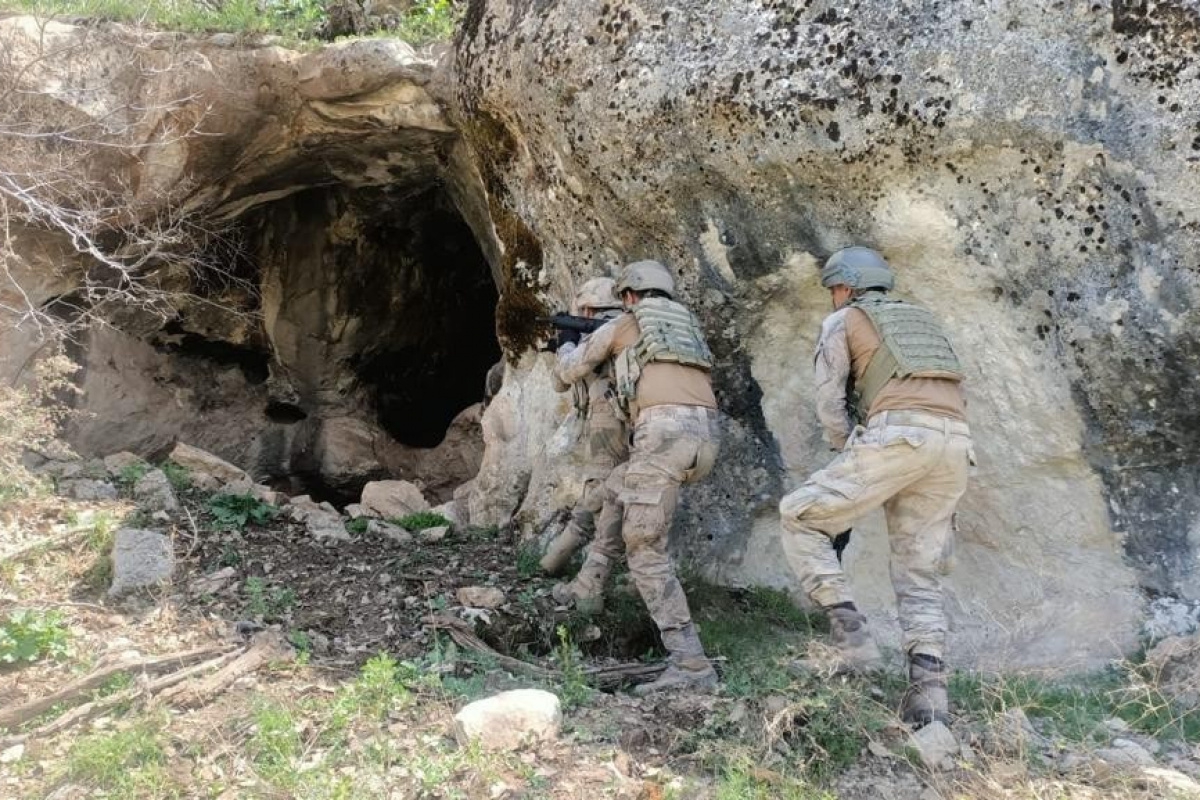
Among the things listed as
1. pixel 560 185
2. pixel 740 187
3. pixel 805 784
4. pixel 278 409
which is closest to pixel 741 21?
pixel 740 187

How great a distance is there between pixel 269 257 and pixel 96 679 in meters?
6.39

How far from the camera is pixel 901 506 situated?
13.2 ft

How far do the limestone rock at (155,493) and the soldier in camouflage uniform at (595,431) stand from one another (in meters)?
2.35

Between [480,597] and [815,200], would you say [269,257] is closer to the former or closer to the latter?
[480,597]

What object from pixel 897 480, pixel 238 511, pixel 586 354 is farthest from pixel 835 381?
pixel 238 511

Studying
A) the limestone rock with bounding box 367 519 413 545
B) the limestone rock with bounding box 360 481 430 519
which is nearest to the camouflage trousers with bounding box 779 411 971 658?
the limestone rock with bounding box 367 519 413 545

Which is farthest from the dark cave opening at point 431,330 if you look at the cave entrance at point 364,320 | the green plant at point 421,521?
the green plant at point 421,521

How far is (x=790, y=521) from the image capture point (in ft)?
13.1

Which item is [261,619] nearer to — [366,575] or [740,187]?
[366,575]

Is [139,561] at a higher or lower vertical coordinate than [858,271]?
lower

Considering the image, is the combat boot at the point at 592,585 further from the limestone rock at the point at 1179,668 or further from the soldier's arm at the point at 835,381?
the limestone rock at the point at 1179,668

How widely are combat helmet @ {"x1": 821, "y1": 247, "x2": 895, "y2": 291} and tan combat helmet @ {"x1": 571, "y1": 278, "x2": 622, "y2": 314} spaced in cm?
140

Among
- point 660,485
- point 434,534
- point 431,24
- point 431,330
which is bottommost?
point 434,534

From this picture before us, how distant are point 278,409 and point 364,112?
369cm
